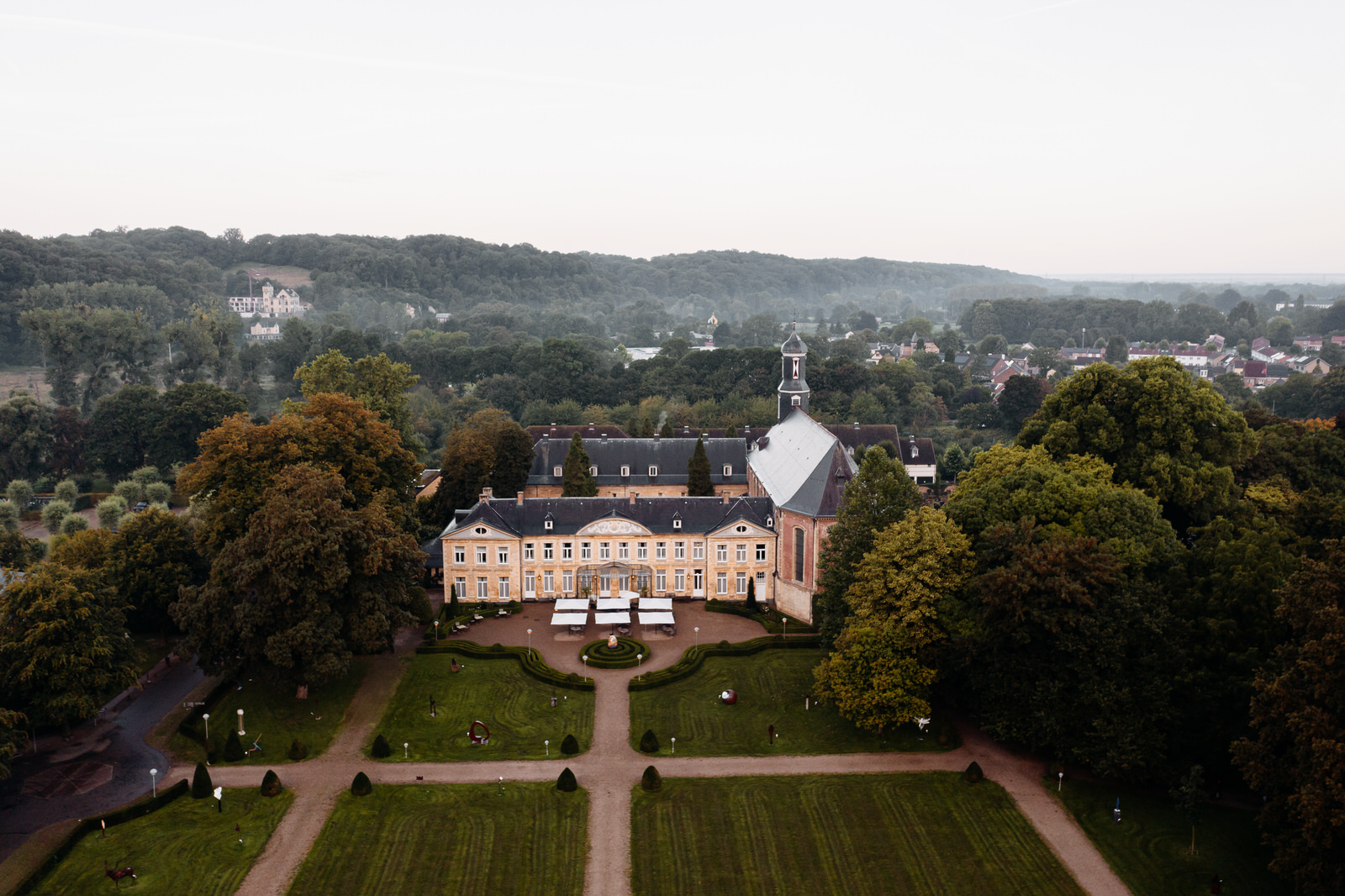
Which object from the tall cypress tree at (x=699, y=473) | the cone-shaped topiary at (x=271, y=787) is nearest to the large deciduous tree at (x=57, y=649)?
the cone-shaped topiary at (x=271, y=787)

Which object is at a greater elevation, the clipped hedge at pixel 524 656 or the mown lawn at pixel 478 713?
the clipped hedge at pixel 524 656

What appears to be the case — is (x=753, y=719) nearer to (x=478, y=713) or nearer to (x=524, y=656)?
(x=478, y=713)

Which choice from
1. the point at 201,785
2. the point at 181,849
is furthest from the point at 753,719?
the point at 181,849

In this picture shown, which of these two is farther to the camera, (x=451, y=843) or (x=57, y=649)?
(x=57, y=649)

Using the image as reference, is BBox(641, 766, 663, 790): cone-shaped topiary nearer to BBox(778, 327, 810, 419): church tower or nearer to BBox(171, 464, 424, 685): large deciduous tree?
BBox(171, 464, 424, 685): large deciduous tree

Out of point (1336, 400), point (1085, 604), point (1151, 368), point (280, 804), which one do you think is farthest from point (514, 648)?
point (1336, 400)

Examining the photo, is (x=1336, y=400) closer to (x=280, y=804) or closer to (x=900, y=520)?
(x=900, y=520)

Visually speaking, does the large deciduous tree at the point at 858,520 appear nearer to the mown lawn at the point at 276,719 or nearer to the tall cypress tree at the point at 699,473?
the tall cypress tree at the point at 699,473
